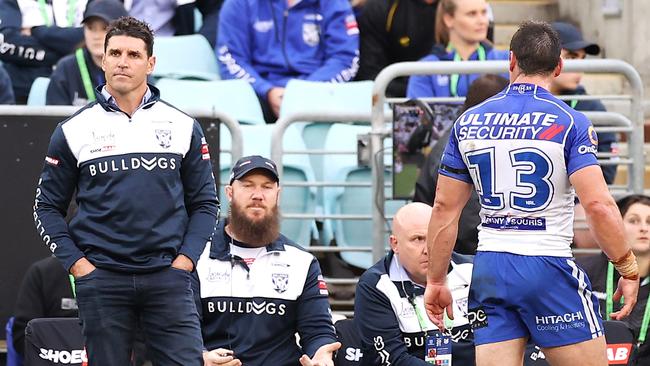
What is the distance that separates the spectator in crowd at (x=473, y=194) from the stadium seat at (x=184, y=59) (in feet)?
8.15

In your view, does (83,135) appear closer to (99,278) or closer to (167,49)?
(99,278)

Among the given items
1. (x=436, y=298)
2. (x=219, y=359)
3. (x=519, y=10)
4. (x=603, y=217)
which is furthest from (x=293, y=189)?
(x=519, y=10)

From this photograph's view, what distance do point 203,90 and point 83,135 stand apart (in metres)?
3.38

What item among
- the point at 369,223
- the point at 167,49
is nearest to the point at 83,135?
the point at 369,223

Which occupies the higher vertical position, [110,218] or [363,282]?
[110,218]

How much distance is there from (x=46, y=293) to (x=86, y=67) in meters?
2.04

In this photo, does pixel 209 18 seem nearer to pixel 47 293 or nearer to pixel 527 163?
pixel 47 293

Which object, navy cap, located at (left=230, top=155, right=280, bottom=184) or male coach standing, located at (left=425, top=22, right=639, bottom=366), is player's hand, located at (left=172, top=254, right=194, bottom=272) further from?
male coach standing, located at (left=425, top=22, right=639, bottom=366)

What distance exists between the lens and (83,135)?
6812 mm

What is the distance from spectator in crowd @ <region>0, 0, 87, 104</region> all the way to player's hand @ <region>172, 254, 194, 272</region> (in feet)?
14.5

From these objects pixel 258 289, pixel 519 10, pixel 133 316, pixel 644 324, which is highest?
pixel 519 10

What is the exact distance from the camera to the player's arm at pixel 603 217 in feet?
19.8

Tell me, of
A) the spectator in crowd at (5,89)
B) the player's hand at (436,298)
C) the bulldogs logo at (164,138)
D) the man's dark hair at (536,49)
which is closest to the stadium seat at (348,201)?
the spectator in crowd at (5,89)

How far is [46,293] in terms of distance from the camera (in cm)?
866
